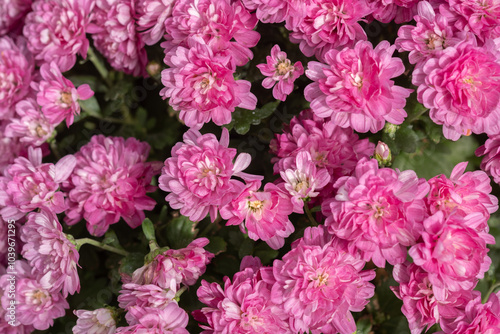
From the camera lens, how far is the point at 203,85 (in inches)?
40.4

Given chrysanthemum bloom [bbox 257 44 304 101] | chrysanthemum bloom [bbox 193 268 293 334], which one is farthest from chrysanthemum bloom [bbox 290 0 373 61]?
chrysanthemum bloom [bbox 193 268 293 334]

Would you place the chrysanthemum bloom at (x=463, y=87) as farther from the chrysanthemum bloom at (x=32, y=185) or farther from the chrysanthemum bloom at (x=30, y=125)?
the chrysanthemum bloom at (x=30, y=125)

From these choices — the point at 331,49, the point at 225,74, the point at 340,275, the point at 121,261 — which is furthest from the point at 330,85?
the point at 121,261

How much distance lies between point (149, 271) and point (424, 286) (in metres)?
0.55

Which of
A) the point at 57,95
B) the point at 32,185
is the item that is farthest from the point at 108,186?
the point at 57,95

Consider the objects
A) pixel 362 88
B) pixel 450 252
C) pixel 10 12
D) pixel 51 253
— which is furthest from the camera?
→ pixel 10 12

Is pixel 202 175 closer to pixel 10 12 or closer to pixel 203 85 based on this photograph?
pixel 203 85

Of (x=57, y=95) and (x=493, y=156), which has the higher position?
(x=57, y=95)

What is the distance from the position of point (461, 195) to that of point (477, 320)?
238 mm

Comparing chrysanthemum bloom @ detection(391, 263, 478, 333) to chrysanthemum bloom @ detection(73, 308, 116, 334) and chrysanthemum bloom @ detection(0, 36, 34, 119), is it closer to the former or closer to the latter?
chrysanthemum bloom @ detection(73, 308, 116, 334)

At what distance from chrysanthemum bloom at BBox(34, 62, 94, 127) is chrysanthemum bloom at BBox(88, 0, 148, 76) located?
0.14 metres

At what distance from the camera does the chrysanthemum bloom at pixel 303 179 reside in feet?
Result: 3.13

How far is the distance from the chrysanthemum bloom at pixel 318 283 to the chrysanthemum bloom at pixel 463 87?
1.15ft

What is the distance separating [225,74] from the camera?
3.30 ft
